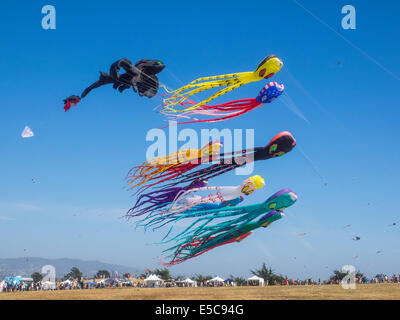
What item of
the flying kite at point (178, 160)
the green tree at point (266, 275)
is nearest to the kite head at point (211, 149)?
the flying kite at point (178, 160)

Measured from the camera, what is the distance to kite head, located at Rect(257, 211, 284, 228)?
65.8 feet

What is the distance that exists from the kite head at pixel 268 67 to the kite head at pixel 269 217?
697cm

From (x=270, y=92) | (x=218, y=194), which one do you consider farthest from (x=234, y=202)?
(x=270, y=92)

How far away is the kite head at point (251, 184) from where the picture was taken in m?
19.6

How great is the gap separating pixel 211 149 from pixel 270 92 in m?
3.72

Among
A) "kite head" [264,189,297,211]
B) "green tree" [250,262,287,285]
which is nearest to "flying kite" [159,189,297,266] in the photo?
"kite head" [264,189,297,211]

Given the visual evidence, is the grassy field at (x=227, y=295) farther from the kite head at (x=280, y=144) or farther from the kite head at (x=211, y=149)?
the kite head at (x=280, y=144)

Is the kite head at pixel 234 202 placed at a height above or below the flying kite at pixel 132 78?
below

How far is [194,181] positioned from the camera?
19125 millimetres

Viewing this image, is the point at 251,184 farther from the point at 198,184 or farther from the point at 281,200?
the point at 198,184

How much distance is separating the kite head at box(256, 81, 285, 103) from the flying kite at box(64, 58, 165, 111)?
4731 mm

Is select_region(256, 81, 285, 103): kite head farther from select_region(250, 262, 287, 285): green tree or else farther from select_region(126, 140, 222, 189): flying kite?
select_region(250, 262, 287, 285): green tree

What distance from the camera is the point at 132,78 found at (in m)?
17.4
